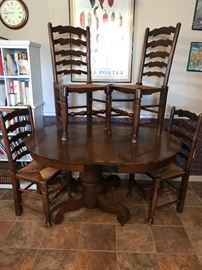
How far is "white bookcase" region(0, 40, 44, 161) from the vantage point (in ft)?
7.48

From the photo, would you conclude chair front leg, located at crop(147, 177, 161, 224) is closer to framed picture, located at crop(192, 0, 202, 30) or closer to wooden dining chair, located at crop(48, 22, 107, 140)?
wooden dining chair, located at crop(48, 22, 107, 140)

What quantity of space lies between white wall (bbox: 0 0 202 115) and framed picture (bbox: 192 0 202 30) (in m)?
0.04

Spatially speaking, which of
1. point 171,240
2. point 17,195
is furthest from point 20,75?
→ point 171,240

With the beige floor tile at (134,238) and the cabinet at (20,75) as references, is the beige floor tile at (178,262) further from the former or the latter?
the cabinet at (20,75)

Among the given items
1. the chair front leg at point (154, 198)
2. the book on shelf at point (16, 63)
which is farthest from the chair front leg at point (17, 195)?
the chair front leg at point (154, 198)

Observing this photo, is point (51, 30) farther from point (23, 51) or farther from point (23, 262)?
point (23, 262)

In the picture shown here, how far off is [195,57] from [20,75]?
6.14ft

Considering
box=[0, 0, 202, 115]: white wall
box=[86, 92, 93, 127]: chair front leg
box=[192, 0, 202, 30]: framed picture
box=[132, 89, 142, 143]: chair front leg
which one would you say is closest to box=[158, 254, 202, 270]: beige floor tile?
box=[132, 89, 142, 143]: chair front leg

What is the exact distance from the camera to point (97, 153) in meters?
1.77

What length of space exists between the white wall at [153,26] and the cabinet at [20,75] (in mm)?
183

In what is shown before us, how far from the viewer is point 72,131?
2.31 m

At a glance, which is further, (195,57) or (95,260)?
(195,57)

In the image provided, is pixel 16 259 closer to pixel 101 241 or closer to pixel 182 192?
pixel 101 241

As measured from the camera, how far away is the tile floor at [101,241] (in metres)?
1.67
